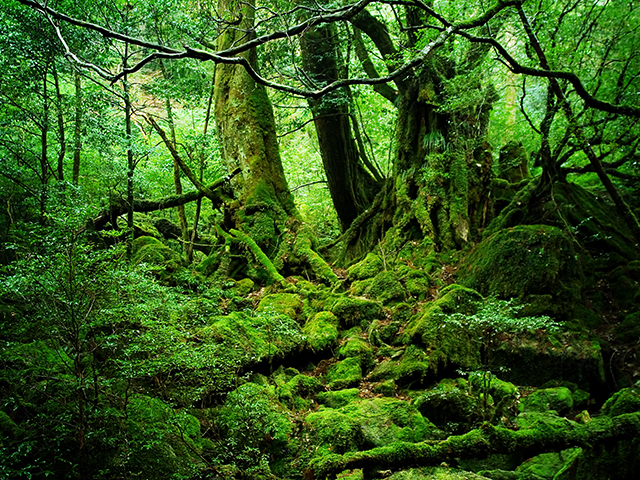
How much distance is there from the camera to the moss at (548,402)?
4277mm

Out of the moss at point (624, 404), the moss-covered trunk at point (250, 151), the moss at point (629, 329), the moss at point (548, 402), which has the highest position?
the moss-covered trunk at point (250, 151)

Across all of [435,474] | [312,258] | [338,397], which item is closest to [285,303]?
[312,258]

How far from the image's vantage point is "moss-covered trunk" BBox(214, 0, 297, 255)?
9.01 meters

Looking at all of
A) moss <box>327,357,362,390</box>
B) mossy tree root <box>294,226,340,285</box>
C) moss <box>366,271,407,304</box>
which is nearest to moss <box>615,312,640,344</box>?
moss <box>366,271,407,304</box>

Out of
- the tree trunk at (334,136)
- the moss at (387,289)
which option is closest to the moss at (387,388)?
the moss at (387,289)

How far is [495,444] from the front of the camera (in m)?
3.16

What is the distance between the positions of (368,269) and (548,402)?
4059mm

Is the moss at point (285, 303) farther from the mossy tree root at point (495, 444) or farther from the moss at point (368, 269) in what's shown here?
the mossy tree root at point (495, 444)

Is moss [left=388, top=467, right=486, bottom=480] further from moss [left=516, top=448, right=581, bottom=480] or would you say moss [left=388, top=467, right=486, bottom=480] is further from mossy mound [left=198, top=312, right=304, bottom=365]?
mossy mound [left=198, top=312, right=304, bottom=365]

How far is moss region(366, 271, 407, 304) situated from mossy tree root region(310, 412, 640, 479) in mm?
3639

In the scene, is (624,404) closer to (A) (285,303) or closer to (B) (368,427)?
(B) (368,427)

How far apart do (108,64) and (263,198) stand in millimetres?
3820

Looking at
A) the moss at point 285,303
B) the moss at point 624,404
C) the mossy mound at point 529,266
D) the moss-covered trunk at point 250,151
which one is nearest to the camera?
the moss at point 624,404

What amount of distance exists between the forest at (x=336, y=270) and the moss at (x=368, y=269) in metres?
0.04
